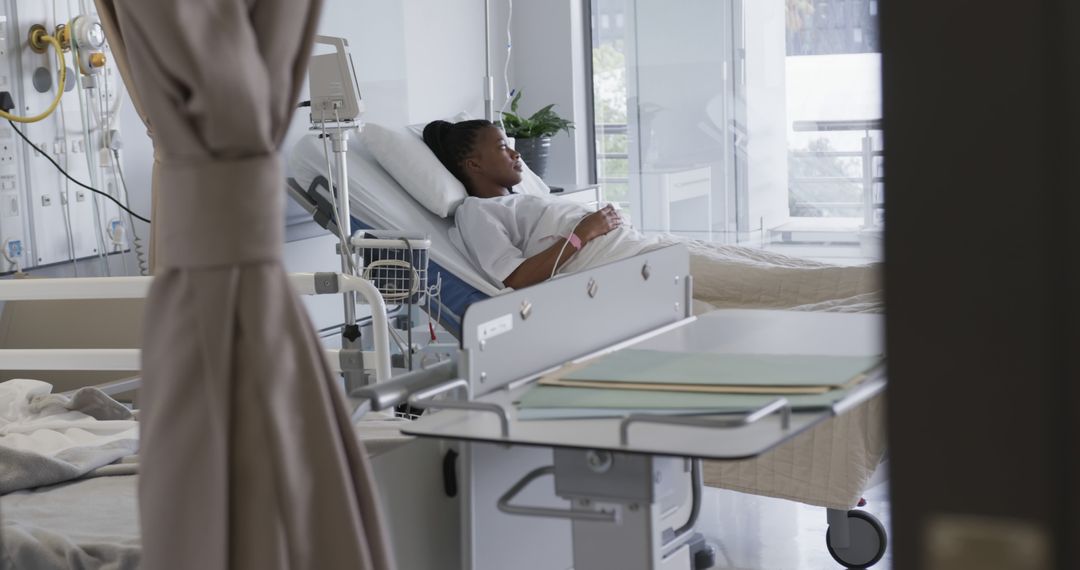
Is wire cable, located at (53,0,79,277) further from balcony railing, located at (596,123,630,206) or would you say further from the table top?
balcony railing, located at (596,123,630,206)

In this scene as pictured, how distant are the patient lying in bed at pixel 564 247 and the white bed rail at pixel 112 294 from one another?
1210 millimetres

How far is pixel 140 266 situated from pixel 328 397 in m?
2.39

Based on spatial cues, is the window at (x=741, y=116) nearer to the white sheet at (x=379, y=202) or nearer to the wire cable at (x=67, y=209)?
the white sheet at (x=379, y=202)

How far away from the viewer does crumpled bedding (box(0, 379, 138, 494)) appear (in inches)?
73.4

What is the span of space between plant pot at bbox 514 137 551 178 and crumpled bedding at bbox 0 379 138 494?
2.89m

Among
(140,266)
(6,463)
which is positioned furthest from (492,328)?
(140,266)

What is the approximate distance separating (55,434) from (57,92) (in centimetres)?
148

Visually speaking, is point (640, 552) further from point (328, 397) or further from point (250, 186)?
point (250, 186)

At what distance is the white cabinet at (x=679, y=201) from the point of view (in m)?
5.35

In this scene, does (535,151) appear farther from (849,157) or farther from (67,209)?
(67,209)

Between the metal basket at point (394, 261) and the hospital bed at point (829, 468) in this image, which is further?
the metal basket at point (394, 261)

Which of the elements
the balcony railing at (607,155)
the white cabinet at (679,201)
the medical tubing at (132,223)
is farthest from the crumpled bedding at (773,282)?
the balcony railing at (607,155)

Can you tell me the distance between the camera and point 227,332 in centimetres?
A: 129

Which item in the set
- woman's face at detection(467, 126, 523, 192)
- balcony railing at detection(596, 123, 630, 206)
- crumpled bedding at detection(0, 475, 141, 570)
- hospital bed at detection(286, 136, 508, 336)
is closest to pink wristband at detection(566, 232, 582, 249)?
hospital bed at detection(286, 136, 508, 336)
